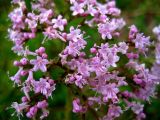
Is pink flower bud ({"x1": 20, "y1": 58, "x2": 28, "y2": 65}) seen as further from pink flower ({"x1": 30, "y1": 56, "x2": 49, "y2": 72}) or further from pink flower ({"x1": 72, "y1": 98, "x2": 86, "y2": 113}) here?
pink flower ({"x1": 72, "y1": 98, "x2": 86, "y2": 113})

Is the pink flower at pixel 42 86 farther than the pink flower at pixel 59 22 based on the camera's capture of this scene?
No

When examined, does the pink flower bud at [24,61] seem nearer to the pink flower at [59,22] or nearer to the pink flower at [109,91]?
the pink flower at [59,22]

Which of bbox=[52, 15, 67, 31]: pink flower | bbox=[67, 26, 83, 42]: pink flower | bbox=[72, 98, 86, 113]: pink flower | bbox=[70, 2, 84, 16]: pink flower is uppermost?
bbox=[70, 2, 84, 16]: pink flower

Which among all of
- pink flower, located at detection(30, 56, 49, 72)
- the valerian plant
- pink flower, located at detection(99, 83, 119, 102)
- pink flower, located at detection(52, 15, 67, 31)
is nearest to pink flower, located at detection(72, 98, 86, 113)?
the valerian plant

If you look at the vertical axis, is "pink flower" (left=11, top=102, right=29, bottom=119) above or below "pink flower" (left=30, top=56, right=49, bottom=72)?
below

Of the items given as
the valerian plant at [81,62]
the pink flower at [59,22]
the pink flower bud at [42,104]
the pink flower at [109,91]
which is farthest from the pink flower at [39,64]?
the pink flower at [109,91]

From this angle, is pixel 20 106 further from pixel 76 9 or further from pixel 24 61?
pixel 76 9

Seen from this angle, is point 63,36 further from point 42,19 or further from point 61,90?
point 61,90

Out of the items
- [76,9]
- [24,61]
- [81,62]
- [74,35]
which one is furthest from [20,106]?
[76,9]
